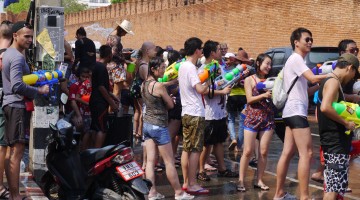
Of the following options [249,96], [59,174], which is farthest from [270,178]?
[59,174]

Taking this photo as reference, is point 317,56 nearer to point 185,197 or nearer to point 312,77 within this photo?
point 185,197

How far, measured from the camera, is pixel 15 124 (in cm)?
825

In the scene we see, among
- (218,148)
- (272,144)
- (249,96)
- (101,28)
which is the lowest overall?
(101,28)

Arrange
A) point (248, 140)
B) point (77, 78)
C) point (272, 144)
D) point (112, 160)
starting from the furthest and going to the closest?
point (272, 144) < point (77, 78) < point (248, 140) < point (112, 160)

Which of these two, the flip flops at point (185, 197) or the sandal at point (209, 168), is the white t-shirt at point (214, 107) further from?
the flip flops at point (185, 197)

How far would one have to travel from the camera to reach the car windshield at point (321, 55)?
69.9 ft

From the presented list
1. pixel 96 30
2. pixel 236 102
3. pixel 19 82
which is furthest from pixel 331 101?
pixel 96 30

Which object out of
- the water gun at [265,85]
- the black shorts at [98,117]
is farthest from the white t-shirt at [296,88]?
the black shorts at [98,117]

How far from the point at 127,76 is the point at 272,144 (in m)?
3.49

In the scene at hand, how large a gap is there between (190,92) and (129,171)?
1682 mm

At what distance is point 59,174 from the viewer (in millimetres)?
8227

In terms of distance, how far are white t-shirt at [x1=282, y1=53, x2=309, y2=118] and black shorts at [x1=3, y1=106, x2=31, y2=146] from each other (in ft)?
9.65

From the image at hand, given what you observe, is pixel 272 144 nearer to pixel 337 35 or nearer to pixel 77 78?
pixel 77 78

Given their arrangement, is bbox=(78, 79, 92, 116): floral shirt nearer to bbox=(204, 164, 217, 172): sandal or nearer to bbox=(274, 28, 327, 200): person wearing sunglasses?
bbox=(204, 164, 217, 172): sandal
